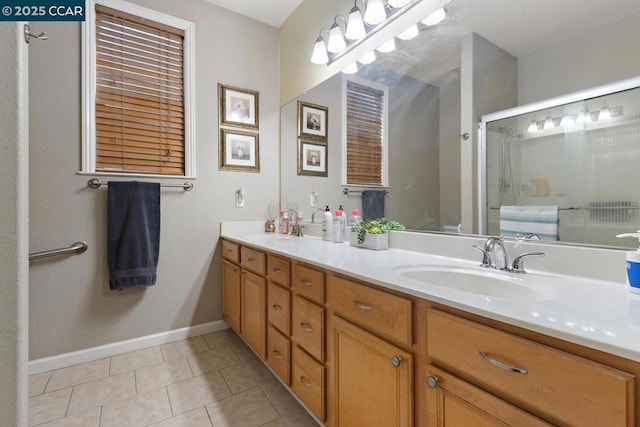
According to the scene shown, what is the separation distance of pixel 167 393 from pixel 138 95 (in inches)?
77.8

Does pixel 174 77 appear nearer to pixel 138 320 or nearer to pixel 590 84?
pixel 138 320

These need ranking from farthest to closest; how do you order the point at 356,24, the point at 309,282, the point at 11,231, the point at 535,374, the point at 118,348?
the point at 118,348
the point at 356,24
the point at 309,282
the point at 11,231
the point at 535,374

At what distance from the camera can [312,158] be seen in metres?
2.36

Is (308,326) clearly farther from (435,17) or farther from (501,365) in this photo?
(435,17)

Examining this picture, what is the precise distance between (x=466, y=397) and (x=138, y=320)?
2.24 m

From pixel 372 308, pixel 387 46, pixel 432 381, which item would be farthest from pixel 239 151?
A: pixel 432 381

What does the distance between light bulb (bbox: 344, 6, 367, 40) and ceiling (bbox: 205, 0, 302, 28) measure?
0.82 m

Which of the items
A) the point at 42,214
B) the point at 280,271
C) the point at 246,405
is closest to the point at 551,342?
the point at 280,271

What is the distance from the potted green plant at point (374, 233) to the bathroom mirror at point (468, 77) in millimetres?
62

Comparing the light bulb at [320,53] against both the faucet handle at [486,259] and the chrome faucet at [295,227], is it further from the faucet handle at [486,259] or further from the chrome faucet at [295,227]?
the faucet handle at [486,259]

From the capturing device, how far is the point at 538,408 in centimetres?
59

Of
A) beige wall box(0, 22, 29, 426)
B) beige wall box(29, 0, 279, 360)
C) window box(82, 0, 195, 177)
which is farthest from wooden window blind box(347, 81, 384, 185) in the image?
beige wall box(0, 22, 29, 426)

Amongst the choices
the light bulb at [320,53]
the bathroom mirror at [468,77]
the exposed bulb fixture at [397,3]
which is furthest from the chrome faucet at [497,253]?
the light bulb at [320,53]

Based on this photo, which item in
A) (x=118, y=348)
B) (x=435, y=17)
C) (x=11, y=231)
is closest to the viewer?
(x=11, y=231)
